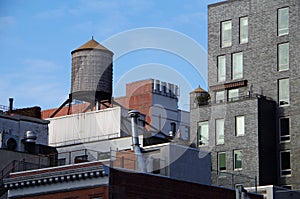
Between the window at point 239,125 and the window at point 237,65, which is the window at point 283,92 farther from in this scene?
the window at point 237,65

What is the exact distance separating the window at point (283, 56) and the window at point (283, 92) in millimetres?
1331

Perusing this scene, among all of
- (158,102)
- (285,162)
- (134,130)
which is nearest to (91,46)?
(158,102)

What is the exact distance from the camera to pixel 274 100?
3703 inches

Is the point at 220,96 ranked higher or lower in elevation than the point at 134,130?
higher

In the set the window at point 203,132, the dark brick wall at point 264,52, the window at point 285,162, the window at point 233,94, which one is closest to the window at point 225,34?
the dark brick wall at point 264,52

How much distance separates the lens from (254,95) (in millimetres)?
94312

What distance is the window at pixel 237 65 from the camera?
9756 centimetres

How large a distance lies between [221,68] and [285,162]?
1257 centimetres

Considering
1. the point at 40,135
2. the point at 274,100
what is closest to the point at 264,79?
the point at 274,100

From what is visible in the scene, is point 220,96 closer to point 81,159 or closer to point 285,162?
point 285,162

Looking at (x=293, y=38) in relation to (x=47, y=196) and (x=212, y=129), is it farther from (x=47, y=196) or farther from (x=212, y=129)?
(x=47, y=196)

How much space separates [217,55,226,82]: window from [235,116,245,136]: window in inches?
261

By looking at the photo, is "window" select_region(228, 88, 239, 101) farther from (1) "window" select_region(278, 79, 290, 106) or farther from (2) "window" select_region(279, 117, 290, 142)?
(2) "window" select_region(279, 117, 290, 142)

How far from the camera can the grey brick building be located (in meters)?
91.8
